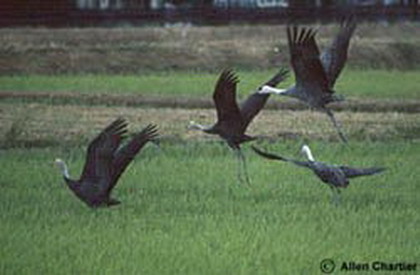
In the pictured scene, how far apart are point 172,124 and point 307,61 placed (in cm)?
517

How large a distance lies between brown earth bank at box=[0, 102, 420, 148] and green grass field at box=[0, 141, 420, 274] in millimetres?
2138

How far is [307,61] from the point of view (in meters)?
11.0

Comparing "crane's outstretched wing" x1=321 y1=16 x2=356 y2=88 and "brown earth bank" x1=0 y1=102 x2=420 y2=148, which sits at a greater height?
"crane's outstretched wing" x1=321 y1=16 x2=356 y2=88

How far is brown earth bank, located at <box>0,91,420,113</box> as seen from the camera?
18078 millimetres

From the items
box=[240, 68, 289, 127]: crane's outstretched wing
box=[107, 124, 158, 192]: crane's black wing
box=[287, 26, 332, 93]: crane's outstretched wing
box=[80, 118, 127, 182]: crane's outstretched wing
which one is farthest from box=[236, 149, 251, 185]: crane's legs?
box=[80, 118, 127, 182]: crane's outstretched wing

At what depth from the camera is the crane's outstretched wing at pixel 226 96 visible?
33.9 feet

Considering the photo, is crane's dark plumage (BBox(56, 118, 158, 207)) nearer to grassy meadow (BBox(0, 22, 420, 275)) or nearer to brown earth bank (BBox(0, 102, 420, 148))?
grassy meadow (BBox(0, 22, 420, 275))

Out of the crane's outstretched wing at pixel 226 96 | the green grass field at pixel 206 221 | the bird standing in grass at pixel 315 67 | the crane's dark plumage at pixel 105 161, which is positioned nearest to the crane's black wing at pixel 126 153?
the crane's dark plumage at pixel 105 161

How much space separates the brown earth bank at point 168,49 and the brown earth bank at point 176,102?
425 centimetres

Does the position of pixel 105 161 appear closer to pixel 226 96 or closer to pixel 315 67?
pixel 226 96

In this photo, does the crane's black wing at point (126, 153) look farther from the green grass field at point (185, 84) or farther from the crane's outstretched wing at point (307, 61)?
the green grass field at point (185, 84)

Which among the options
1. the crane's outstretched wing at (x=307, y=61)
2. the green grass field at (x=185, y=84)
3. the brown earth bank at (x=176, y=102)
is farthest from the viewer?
the green grass field at (x=185, y=84)

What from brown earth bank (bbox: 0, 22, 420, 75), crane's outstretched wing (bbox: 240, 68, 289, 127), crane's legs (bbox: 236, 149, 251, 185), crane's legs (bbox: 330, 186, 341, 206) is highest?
crane's outstretched wing (bbox: 240, 68, 289, 127)

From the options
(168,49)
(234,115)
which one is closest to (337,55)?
(234,115)
